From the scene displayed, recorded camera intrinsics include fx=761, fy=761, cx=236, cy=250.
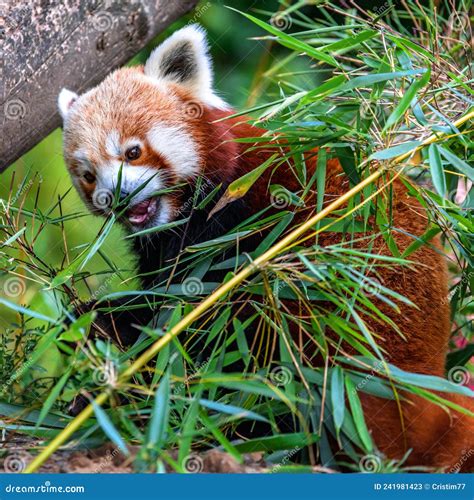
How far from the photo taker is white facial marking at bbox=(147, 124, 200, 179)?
273cm

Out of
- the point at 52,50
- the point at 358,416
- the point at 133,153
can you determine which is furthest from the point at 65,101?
the point at 358,416

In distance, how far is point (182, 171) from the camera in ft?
9.00

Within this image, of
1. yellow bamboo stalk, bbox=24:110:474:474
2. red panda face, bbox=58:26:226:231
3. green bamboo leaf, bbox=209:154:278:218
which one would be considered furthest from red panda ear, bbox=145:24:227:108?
yellow bamboo stalk, bbox=24:110:474:474

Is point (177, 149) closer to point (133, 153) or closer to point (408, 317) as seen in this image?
point (133, 153)

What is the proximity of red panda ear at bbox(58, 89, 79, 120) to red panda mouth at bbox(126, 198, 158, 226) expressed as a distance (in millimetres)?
548

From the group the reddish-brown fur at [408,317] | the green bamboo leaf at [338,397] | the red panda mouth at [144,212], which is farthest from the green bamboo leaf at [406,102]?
the red panda mouth at [144,212]

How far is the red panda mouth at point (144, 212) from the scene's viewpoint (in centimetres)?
269

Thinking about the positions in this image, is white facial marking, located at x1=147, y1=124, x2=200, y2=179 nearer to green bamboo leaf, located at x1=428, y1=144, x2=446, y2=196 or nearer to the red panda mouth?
the red panda mouth

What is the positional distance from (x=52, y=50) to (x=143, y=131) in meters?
0.47

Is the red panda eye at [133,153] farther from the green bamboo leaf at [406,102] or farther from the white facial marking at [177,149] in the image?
the green bamboo leaf at [406,102]

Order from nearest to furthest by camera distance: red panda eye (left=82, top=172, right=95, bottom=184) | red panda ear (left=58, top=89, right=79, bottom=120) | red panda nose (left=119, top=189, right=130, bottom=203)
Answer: red panda nose (left=119, top=189, right=130, bottom=203) → red panda eye (left=82, top=172, right=95, bottom=184) → red panda ear (left=58, top=89, right=79, bottom=120)

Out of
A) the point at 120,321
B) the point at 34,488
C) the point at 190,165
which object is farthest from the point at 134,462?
the point at 190,165

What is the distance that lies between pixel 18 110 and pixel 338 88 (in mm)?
1232

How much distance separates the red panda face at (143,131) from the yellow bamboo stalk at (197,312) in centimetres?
66
